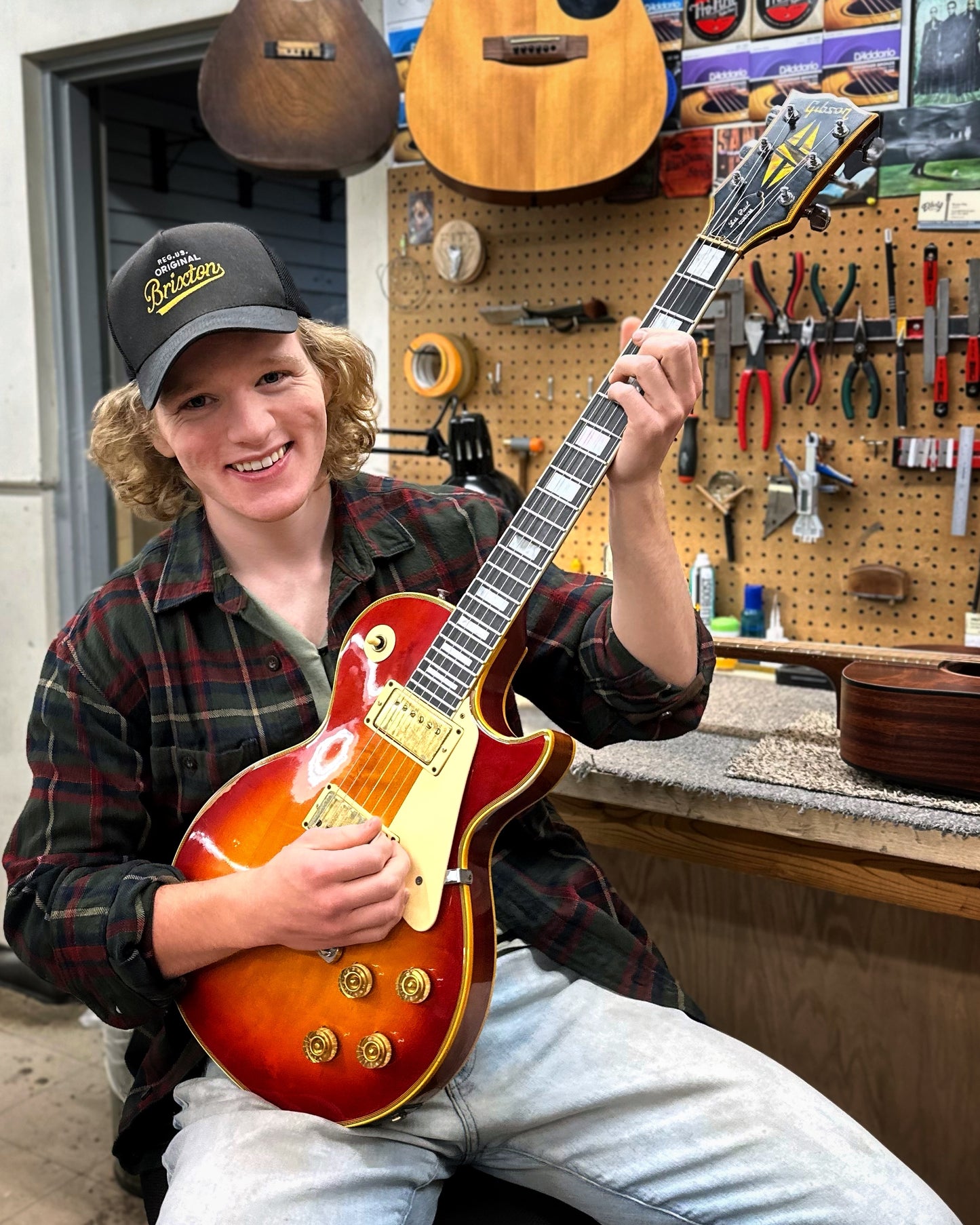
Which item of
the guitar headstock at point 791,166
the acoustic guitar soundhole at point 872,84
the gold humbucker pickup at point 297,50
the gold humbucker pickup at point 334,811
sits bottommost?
the gold humbucker pickup at point 334,811

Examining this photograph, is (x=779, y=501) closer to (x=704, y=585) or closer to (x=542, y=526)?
(x=704, y=585)

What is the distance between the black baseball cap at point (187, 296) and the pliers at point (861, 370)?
106 centimetres

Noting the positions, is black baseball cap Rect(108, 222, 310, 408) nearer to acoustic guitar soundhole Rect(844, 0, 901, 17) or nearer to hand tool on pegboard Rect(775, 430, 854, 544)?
hand tool on pegboard Rect(775, 430, 854, 544)

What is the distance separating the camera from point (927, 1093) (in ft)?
5.22

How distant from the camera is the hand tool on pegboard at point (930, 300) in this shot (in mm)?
1678

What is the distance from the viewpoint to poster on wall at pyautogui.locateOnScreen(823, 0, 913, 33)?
1.69 m

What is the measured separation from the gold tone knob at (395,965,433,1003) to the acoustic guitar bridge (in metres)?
1.52

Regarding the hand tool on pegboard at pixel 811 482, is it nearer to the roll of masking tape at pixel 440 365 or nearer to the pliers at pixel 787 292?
the pliers at pixel 787 292

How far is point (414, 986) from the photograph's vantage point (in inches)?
36.4

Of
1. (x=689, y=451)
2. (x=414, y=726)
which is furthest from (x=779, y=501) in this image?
(x=414, y=726)

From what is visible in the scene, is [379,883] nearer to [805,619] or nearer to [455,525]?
[455,525]

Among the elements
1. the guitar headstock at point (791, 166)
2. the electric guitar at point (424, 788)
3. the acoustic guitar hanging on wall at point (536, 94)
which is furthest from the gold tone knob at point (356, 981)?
the acoustic guitar hanging on wall at point (536, 94)

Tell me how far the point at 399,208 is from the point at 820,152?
1259 mm

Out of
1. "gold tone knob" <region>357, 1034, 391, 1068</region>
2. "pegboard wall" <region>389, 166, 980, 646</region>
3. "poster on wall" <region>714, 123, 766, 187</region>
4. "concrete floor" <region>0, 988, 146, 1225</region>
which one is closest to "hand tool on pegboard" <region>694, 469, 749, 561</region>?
"pegboard wall" <region>389, 166, 980, 646</region>
